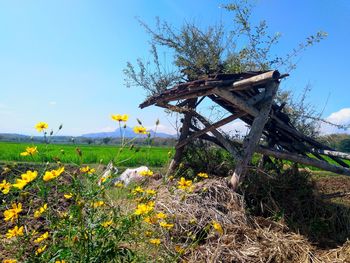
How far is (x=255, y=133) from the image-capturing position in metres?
4.86

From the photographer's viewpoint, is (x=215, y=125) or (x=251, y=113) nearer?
(x=251, y=113)

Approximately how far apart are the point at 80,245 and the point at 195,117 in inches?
190

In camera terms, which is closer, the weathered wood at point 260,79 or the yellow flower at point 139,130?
the yellow flower at point 139,130

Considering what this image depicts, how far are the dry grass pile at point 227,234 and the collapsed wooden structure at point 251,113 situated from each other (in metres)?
0.54

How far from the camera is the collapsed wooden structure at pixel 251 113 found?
4.70m

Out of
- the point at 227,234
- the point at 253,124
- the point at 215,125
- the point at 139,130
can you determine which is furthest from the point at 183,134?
the point at 139,130

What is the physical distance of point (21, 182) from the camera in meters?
2.09

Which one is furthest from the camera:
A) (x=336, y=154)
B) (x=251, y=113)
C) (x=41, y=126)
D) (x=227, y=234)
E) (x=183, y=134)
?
(x=183, y=134)

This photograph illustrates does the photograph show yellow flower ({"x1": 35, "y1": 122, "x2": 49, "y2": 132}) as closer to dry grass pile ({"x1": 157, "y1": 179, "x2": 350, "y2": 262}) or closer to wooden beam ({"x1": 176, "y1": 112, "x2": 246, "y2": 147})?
Result: dry grass pile ({"x1": 157, "y1": 179, "x2": 350, "y2": 262})

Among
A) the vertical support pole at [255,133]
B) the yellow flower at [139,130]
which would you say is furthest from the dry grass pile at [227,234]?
the yellow flower at [139,130]

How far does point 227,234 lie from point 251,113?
1663 millimetres

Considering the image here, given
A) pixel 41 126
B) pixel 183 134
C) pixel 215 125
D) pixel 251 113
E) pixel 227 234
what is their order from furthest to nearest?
pixel 183 134
pixel 215 125
pixel 251 113
pixel 227 234
pixel 41 126

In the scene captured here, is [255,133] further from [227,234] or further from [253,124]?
[227,234]

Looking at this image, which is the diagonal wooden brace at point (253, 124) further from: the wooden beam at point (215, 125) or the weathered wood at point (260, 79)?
the wooden beam at point (215, 125)
